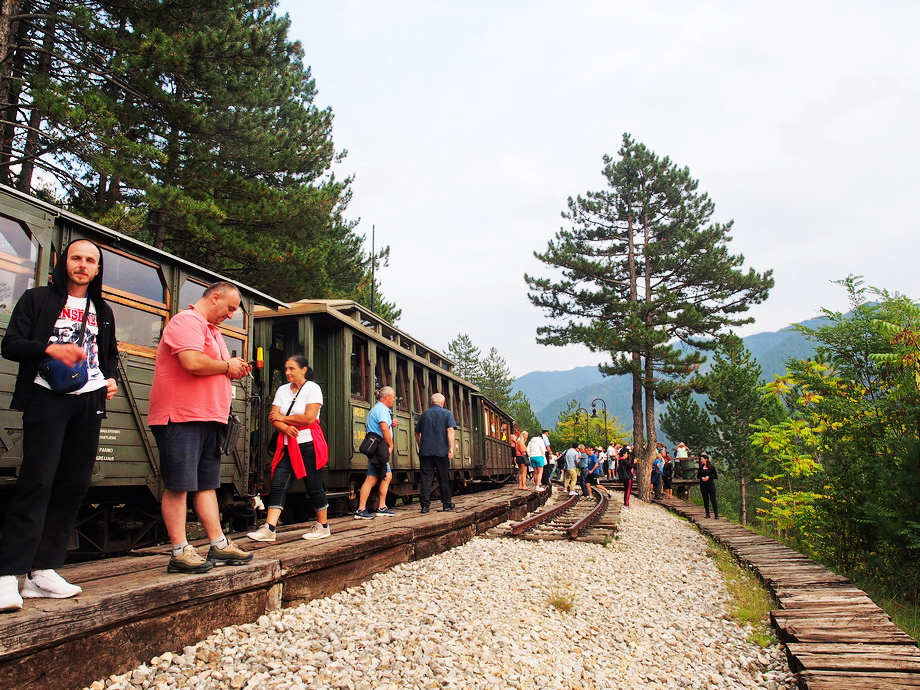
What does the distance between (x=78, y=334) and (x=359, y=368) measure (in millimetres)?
6779

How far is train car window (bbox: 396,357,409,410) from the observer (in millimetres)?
11319

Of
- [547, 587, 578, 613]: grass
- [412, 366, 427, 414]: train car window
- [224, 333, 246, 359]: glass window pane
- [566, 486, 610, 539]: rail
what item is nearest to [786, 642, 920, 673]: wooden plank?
[547, 587, 578, 613]: grass

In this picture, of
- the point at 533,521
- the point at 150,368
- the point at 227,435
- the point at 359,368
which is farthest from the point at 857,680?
the point at 359,368

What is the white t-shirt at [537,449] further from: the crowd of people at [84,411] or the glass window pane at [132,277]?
the crowd of people at [84,411]

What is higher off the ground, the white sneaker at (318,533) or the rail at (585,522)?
the white sneaker at (318,533)

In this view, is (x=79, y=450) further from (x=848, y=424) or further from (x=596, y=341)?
(x=596, y=341)

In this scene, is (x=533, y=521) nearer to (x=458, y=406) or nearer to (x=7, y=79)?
(x=458, y=406)

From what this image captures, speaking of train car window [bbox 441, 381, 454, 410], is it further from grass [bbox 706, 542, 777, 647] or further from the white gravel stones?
the white gravel stones

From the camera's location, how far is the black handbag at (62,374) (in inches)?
115

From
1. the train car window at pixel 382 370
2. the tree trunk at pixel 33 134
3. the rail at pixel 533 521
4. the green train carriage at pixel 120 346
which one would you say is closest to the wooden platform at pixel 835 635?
the rail at pixel 533 521

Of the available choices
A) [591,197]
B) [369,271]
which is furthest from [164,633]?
[591,197]

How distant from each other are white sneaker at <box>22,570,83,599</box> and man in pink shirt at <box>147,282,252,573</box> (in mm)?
639

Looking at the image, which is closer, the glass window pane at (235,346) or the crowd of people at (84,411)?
the crowd of people at (84,411)

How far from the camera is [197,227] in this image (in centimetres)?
1328
